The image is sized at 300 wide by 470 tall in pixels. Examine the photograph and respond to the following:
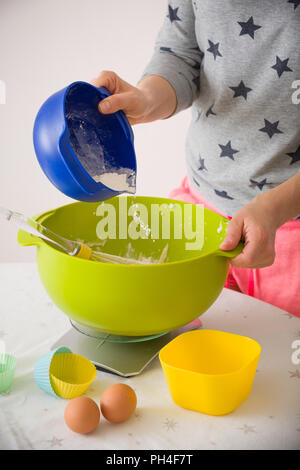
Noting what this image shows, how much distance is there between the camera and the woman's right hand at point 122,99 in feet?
2.61

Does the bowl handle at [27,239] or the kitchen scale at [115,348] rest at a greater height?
the bowl handle at [27,239]

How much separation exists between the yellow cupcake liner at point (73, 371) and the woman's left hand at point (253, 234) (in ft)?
0.84

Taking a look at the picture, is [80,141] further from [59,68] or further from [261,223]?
[59,68]

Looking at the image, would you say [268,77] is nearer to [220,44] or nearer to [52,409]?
[220,44]

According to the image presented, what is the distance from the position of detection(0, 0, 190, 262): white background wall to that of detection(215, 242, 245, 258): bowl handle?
1446 millimetres

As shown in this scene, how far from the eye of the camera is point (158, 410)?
0.62 meters

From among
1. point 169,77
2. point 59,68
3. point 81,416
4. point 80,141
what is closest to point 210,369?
point 81,416

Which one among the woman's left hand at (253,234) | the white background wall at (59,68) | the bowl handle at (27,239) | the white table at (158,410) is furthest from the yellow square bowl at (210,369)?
the white background wall at (59,68)

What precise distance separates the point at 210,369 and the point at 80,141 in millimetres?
422

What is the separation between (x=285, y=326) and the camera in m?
0.80

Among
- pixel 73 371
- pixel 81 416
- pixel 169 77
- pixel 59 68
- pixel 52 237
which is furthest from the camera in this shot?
pixel 59 68

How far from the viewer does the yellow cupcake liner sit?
0.62 meters

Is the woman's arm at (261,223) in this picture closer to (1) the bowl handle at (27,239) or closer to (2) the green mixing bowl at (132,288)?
(2) the green mixing bowl at (132,288)

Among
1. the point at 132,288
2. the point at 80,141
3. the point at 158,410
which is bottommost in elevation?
the point at 158,410
